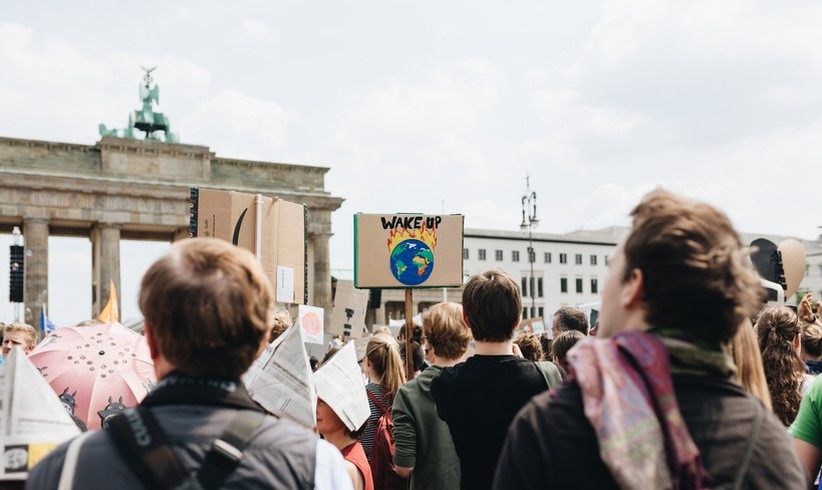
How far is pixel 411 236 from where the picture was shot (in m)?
7.50

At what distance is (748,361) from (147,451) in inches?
60.3

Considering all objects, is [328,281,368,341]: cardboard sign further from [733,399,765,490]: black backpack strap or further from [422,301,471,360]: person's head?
[733,399,765,490]: black backpack strap

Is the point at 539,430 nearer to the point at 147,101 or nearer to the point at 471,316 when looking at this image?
the point at 471,316

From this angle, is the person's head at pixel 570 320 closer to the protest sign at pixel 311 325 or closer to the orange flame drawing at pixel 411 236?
the orange flame drawing at pixel 411 236

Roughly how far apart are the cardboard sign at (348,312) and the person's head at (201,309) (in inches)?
613

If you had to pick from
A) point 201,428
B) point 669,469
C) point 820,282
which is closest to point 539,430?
point 669,469

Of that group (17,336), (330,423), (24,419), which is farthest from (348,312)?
(24,419)

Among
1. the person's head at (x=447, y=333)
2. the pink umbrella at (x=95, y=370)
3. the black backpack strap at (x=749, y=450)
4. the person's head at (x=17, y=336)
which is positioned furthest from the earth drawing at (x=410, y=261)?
the black backpack strap at (x=749, y=450)

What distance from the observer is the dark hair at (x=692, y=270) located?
69.9 inches

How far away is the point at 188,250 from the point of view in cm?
195

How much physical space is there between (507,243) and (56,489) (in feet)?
264

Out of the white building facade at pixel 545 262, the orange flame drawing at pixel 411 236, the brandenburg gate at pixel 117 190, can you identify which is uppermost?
the brandenburg gate at pixel 117 190

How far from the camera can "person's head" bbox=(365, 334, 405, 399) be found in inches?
214

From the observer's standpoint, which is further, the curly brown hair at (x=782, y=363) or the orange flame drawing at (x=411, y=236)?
the orange flame drawing at (x=411, y=236)
